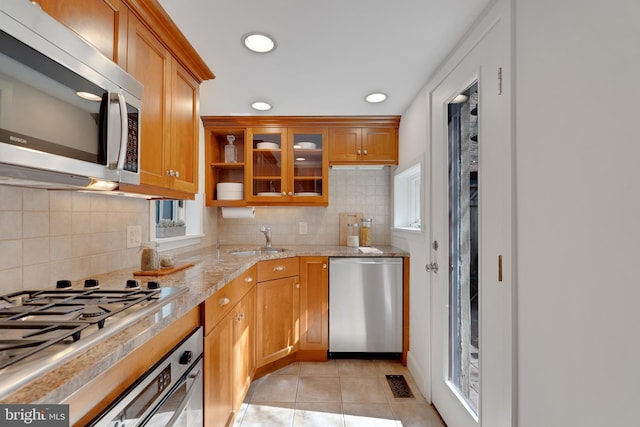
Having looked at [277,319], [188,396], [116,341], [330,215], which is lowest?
[277,319]

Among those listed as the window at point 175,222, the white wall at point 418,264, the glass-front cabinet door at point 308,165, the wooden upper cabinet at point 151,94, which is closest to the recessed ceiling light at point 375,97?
the white wall at point 418,264

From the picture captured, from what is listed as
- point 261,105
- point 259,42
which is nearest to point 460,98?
point 259,42

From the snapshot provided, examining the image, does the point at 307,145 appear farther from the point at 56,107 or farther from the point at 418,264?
the point at 56,107

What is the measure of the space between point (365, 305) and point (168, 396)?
1.91 meters

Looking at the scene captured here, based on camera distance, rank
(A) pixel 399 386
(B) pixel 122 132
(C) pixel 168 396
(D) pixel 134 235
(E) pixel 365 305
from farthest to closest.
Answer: (E) pixel 365 305
(A) pixel 399 386
(D) pixel 134 235
(B) pixel 122 132
(C) pixel 168 396

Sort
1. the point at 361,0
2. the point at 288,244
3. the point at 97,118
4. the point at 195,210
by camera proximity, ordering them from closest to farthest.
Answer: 1. the point at 97,118
2. the point at 361,0
3. the point at 195,210
4. the point at 288,244

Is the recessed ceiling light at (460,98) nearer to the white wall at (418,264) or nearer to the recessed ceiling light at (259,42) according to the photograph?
the white wall at (418,264)

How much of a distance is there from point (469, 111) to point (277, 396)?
2.17m

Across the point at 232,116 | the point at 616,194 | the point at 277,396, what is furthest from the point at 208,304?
the point at 232,116

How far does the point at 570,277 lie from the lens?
0.90 metres

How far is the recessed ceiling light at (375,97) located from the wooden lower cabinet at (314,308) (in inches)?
53.7

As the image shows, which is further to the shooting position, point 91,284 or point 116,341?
point 91,284

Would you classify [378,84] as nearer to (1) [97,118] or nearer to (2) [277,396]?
(1) [97,118]

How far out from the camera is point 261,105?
8.42ft
